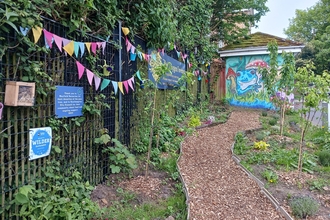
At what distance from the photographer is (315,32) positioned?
3191 centimetres

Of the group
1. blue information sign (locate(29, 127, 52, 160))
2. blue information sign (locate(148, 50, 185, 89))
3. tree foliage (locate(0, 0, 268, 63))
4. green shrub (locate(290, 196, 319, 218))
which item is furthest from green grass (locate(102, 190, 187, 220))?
blue information sign (locate(148, 50, 185, 89))

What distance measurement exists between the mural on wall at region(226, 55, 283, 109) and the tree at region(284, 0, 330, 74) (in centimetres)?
1018

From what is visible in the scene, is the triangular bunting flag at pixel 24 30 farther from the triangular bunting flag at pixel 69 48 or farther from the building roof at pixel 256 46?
the building roof at pixel 256 46

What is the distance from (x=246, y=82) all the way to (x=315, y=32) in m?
27.3

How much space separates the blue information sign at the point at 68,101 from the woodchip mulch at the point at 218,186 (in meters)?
1.86

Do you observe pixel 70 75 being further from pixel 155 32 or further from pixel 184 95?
pixel 184 95

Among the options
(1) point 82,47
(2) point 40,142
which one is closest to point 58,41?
(1) point 82,47

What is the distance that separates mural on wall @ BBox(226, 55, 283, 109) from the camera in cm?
1163

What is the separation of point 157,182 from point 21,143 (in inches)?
80.6

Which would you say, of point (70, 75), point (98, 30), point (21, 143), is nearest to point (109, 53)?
point (98, 30)

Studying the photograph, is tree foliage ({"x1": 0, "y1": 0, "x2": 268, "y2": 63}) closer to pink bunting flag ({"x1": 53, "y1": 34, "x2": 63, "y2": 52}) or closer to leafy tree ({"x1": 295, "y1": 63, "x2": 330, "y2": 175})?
pink bunting flag ({"x1": 53, "y1": 34, "x2": 63, "y2": 52})

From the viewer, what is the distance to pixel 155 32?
4.84 m

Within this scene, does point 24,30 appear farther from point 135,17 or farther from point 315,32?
point 315,32

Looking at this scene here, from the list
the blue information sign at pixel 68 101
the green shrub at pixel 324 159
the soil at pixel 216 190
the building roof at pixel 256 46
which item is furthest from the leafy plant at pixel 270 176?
the building roof at pixel 256 46
